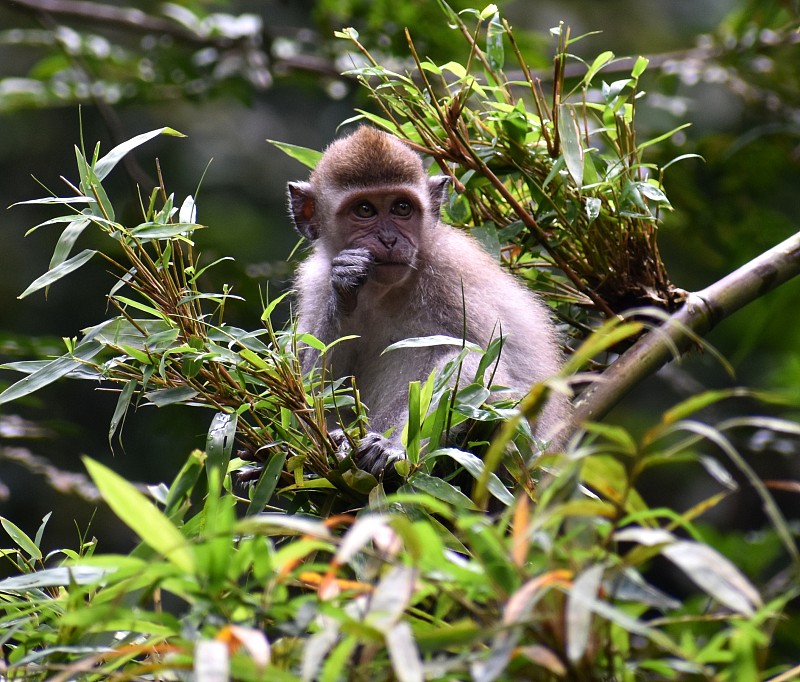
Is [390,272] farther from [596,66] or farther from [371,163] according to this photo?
[596,66]

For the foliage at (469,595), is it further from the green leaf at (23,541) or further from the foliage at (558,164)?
the foliage at (558,164)

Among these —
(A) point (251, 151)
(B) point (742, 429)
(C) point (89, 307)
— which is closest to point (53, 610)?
(B) point (742, 429)

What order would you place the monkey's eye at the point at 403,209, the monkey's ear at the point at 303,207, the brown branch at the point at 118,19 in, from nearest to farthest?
the monkey's eye at the point at 403,209
the monkey's ear at the point at 303,207
the brown branch at the point at 118,19

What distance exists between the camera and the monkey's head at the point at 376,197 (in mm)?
4117

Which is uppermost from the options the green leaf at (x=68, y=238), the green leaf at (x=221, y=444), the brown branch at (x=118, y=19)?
the brown branch at (x=118, y=19)

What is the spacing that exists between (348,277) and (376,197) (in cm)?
54

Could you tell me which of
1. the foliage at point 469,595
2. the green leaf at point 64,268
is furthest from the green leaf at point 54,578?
the green leaf at point 64,268

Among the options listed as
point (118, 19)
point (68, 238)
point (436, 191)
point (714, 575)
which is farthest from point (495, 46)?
A: point (118, 19)

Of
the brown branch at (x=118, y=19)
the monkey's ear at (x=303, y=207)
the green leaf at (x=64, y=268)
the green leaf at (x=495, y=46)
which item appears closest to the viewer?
the green leaf at (x=64, y=268)

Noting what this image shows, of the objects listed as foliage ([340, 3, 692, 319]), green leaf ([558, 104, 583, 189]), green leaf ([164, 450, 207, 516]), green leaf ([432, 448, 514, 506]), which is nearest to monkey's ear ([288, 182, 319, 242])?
foliage ([340, 3, 692, 319])

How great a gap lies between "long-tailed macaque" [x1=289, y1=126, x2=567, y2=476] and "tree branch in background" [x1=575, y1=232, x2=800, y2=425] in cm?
52

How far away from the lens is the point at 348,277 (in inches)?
151

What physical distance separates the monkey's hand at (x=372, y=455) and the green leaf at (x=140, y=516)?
1.09m

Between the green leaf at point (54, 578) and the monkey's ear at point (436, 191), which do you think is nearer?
the green leaf at point (54, 578)
